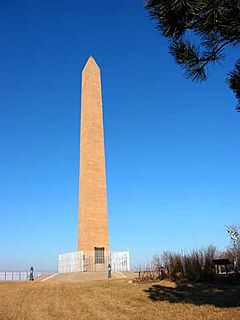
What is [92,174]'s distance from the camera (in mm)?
27250

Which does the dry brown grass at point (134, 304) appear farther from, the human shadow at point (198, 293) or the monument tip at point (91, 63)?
the monument tip at point (91, 63)

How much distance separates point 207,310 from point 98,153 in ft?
65.3

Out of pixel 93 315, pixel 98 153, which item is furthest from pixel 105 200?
pixel 93 315

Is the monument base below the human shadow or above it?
above

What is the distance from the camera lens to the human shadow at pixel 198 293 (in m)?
9.88

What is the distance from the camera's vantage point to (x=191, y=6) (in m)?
6.63

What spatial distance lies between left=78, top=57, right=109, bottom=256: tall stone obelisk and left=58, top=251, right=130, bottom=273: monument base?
469mm

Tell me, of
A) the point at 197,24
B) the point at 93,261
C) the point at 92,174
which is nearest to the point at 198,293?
the point at 197,24

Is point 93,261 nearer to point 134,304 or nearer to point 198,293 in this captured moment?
point 198,293

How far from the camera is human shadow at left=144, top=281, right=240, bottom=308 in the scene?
32.4 feet

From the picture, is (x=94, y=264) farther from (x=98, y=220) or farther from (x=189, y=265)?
(x=189, y=265)

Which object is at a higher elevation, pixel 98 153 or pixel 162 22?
pixel 98 153

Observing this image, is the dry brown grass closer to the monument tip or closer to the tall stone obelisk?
the tall stone obelisk

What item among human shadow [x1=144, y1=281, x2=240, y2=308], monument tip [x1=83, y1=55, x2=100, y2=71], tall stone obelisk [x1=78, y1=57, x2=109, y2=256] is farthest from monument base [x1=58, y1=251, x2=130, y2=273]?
monument tip [x1=83, y1=55, x2=100, y2=71]
